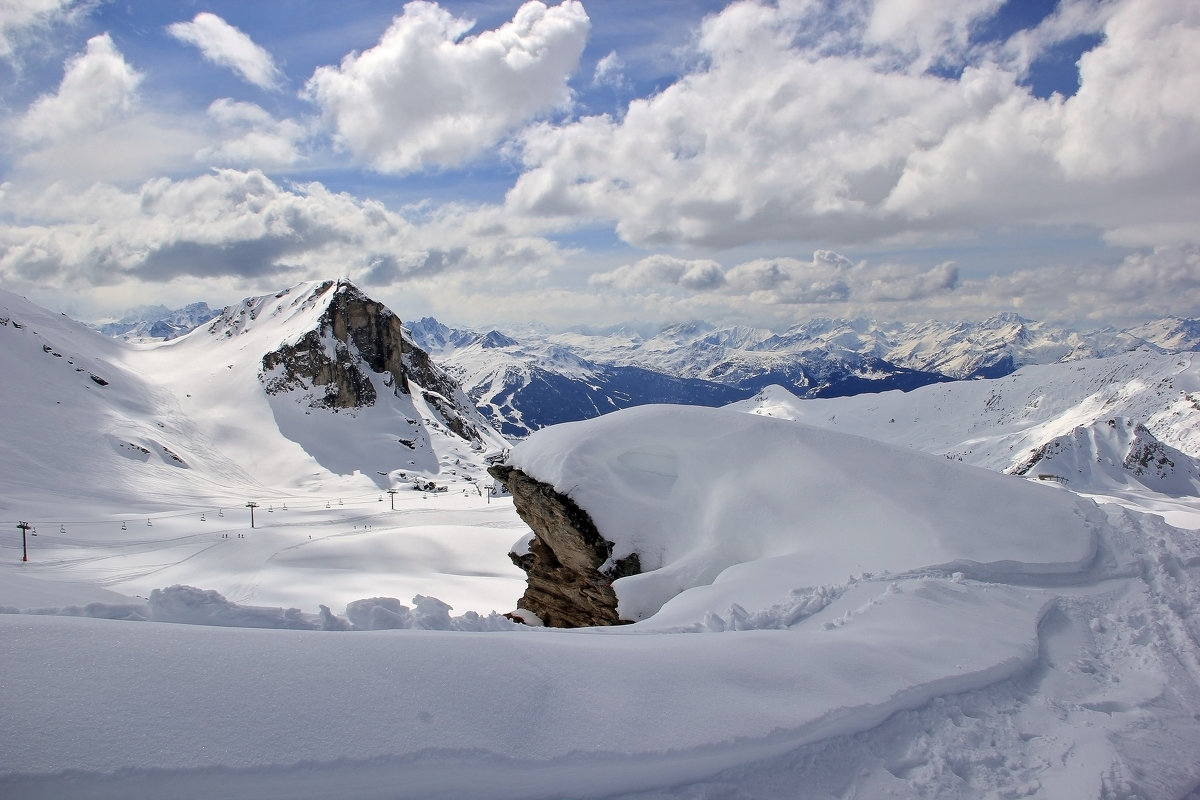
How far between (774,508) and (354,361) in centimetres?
13822

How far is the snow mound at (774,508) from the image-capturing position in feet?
41.7

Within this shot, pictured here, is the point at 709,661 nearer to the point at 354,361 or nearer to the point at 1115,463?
the point at 354,361

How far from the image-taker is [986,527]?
13797 millimetres

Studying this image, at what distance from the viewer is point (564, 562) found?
861 inches

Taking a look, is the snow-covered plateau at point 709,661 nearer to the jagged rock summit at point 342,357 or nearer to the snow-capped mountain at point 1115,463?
the jagged rock summit at point 342,357

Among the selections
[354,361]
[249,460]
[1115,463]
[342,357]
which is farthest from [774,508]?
[1115,463]

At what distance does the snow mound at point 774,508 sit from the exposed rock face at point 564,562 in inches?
17.1

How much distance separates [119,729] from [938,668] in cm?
840

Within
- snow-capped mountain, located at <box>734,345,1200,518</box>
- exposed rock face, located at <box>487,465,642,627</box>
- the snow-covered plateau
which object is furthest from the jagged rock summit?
the snow-covered plateau

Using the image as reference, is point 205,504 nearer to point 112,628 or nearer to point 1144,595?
point 112,628

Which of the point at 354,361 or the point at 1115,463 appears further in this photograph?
the point at 354,361

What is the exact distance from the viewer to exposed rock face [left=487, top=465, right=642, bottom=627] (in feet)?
64.1

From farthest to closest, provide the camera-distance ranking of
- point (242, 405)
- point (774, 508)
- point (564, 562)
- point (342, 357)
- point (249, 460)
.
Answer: point (342, 357) → point (242, 405) → point (249, 460) → point (564, 562) → point (774, 508)

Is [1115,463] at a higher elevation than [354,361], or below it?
below
